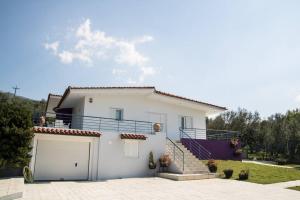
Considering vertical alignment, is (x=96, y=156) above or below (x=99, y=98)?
below

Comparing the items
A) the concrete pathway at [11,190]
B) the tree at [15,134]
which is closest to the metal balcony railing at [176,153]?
the tree at [15,134]

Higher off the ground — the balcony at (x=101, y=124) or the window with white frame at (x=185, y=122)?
the window with white frame at (x=185, y=122)

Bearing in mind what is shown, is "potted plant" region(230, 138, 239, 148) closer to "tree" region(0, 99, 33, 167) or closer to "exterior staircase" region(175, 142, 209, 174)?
"exterior staircase" region(175, 142, 209, 174)

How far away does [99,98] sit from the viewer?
22.0 m

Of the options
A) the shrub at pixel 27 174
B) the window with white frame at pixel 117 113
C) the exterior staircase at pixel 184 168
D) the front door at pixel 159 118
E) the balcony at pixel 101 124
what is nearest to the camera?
the shrub at pixel 27 174

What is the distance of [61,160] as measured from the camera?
682 inches

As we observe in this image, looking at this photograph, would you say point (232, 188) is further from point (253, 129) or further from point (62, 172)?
point (253, 129)

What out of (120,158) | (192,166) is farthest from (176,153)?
(120,158)

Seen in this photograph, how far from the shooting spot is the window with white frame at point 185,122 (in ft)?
87.9

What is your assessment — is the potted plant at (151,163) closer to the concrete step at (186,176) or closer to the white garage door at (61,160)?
the concrete step at (186,176)

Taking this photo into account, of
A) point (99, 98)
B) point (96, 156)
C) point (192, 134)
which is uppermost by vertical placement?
point (99, 98)

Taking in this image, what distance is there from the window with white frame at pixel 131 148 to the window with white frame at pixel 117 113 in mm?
3757

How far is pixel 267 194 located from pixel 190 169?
6.99m

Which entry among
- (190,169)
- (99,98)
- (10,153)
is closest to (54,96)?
(99,98)
